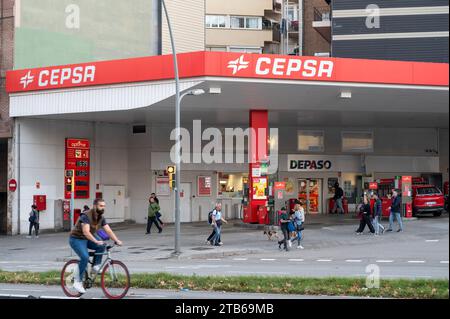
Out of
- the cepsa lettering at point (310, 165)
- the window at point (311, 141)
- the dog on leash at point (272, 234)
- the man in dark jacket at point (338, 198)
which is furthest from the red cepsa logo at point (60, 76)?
the man in dark jacket at point (338, 198)

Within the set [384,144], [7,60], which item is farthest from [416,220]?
[7,60]

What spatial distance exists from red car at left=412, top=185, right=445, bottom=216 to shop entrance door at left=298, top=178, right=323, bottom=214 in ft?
27.4

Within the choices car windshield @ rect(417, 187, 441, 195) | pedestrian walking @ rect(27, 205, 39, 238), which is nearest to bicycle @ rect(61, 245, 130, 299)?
pedestrian walking @ rect(27, 205, 39, 238)

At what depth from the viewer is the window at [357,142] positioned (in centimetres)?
4228

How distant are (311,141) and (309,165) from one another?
147 centimetres

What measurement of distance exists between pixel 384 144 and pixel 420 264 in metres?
24.3

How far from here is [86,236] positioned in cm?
1138

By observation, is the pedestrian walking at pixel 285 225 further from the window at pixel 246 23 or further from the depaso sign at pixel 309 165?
the window at pixel 246 23

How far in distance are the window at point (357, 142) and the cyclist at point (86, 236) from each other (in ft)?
105

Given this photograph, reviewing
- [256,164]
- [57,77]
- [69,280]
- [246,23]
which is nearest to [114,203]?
[57,77]

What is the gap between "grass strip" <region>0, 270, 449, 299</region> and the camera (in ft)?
38.7

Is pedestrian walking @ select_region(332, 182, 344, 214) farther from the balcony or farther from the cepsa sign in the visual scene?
the cepsa sign

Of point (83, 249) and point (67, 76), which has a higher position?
point (67, 76)

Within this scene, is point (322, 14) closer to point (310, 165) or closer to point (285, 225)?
point (310, 165)
